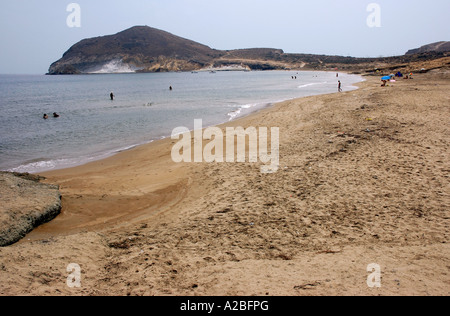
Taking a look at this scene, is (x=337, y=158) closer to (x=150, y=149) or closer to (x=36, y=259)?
(x=36, y=259)

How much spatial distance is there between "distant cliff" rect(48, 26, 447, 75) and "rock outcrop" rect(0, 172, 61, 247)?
153m

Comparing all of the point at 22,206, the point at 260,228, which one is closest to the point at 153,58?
the point at 22,206

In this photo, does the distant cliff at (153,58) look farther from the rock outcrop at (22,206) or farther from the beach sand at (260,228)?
the rock outcrop at (22,206)

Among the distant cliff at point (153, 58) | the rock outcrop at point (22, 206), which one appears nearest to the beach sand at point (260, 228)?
the rock outcrop at point (22, 206)

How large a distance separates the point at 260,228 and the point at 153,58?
572ft

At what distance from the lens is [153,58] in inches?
6481

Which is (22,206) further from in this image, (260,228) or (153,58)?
(153,58)

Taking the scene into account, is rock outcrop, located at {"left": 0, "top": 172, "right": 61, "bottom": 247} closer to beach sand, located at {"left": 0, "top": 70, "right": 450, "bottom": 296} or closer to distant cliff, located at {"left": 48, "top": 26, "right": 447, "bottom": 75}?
beach sand, located at {"left": 0, "top": 70, "right": 450, "bottom": 296}

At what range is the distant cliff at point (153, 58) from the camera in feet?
525

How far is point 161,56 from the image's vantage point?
167 meters

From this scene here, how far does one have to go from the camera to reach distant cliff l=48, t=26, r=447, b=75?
16012 centimetres

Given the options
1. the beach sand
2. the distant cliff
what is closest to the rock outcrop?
the beach sand

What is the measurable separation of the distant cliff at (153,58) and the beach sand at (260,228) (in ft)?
493
